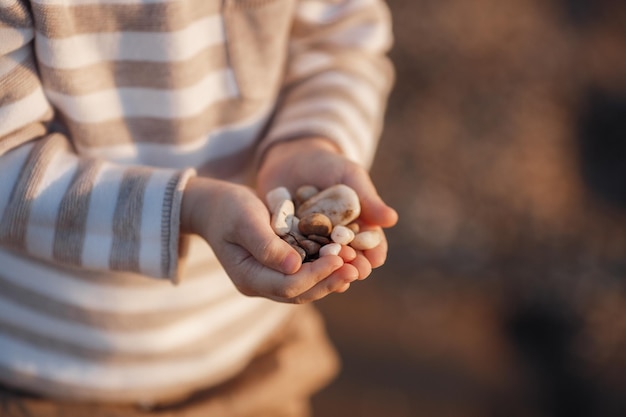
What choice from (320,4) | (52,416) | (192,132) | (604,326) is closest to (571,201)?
(604,326)

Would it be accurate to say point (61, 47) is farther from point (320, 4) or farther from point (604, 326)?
point (604, 326)

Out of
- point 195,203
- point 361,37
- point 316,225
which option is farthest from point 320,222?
point 361,37

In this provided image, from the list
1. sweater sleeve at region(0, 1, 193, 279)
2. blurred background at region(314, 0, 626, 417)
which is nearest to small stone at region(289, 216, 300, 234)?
sweater sleeve at region(0, 1, 193, 279)

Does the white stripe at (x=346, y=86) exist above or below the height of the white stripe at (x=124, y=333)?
above

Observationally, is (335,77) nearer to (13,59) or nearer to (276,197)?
(276,197)

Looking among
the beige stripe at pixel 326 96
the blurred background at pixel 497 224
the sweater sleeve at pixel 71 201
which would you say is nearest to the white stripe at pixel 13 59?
the sweater sleeve at pixel 71 201

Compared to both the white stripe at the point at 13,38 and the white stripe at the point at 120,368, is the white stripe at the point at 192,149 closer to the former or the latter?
the white stripe at the point at 13,38
